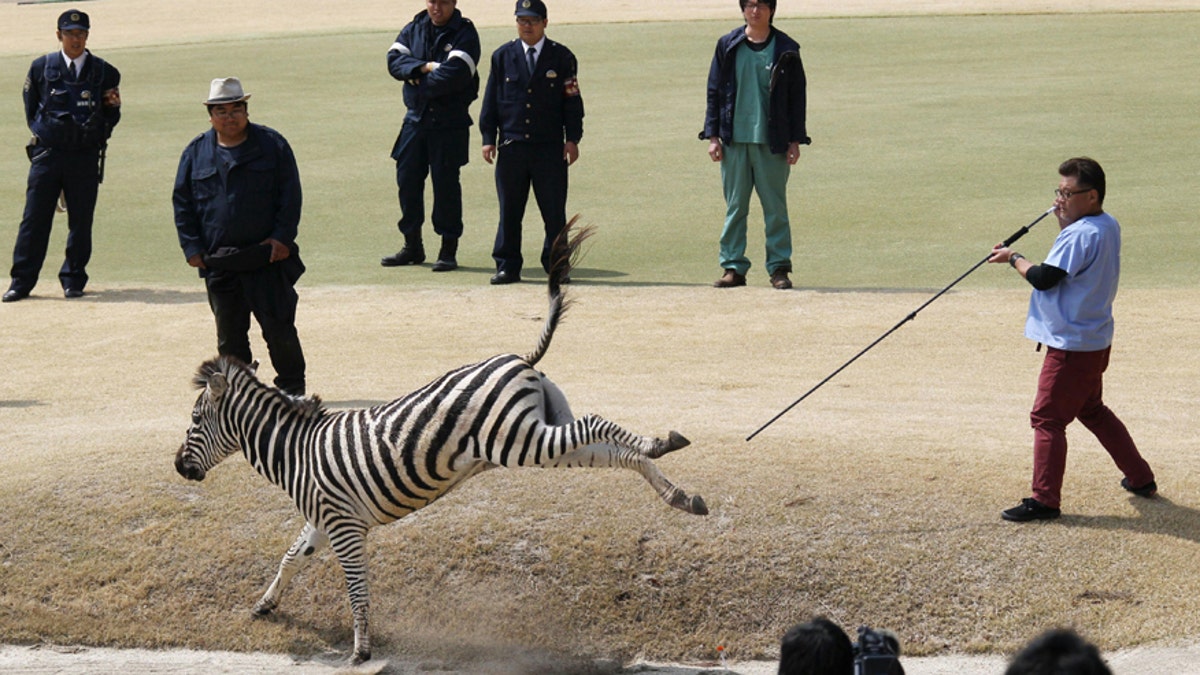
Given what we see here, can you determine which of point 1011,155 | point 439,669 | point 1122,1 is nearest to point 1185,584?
point 439,669

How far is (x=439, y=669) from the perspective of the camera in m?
7.64

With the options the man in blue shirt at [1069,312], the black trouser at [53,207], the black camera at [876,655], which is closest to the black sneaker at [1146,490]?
the man in blue shirt at [1069,312]

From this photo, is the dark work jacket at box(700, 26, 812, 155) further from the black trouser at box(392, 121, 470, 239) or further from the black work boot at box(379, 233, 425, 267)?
the black work boot at box(379, 233, 425, 267)

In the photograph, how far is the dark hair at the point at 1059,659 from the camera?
330 centimetres

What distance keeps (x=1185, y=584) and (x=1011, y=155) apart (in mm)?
12934

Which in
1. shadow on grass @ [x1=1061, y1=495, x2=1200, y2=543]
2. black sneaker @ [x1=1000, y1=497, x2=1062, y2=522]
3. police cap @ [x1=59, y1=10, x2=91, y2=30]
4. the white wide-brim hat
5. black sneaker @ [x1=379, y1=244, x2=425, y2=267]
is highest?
police cap @ [x1=59, y1=10, x2=91, y2=30]

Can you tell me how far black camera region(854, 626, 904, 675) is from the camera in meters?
4.09

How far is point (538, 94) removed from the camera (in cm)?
1382

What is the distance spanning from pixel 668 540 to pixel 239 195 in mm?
3359

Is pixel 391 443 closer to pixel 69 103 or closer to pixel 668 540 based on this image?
pixel 668 540

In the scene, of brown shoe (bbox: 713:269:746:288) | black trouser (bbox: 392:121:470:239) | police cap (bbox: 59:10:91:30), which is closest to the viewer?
police cap (bbox: 59:10:91:30)

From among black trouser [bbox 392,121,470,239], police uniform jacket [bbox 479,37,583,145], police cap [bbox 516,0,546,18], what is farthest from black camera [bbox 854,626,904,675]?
black trouser [bbox 392,121,470,239]

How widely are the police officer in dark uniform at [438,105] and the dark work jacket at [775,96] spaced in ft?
7.59

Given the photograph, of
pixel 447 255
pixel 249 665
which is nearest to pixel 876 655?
pixel 249 665
